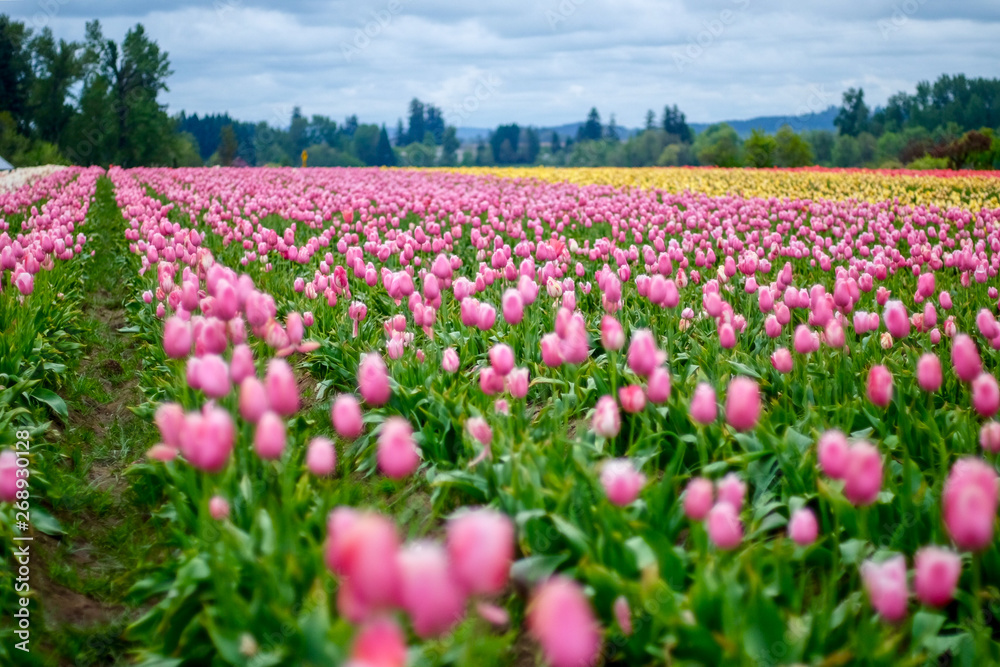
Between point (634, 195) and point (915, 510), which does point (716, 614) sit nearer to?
point (915, 510)

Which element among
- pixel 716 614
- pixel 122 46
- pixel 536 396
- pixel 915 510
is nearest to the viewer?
pixel 716 614

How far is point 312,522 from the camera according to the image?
2.98 metres

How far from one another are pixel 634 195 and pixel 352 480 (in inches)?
516

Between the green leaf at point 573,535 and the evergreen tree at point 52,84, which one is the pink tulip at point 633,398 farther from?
the evergreen tree at point 52,84

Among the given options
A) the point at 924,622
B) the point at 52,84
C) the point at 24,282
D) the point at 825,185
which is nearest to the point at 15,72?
the point at 52,84

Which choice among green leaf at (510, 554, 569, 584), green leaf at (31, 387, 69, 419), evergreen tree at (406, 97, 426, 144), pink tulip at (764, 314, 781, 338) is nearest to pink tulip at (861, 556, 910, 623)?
green leaf at (510, 554, 569, 584)

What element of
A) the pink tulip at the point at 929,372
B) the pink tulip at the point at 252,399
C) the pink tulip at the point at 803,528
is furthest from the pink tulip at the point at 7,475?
the pink tulip at the point at 929,372

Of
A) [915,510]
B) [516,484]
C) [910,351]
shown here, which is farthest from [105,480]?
[910,351]

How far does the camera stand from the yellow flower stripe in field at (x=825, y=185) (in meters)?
20.9

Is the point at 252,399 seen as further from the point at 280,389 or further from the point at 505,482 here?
the point at 505,482

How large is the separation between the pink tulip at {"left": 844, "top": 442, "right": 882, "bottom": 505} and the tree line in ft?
138

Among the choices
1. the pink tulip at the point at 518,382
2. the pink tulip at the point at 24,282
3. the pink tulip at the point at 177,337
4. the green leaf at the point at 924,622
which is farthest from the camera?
the pink tulip at the point at 24,282

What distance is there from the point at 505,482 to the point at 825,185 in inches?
961

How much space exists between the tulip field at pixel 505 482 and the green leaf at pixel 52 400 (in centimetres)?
2
